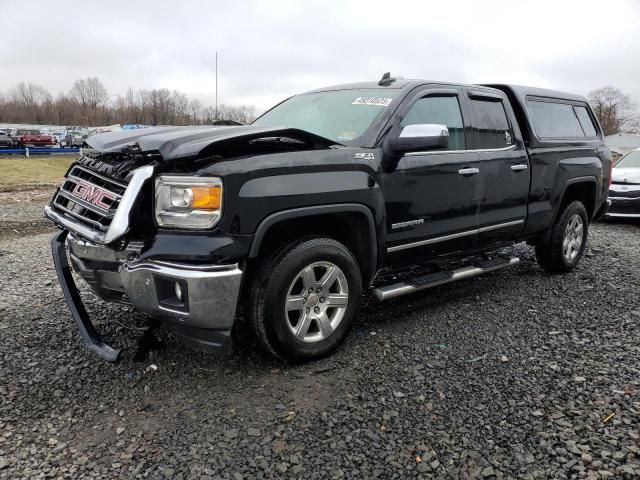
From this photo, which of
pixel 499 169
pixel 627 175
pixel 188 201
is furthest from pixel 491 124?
pixel 627 175

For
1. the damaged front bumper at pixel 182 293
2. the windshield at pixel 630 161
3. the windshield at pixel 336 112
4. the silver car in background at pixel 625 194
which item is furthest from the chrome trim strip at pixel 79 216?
the windshield at pixel 630 161

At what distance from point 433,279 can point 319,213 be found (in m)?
1.33

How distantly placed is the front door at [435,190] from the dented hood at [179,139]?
702mm

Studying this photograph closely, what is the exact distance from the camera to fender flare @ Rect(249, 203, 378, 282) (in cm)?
293

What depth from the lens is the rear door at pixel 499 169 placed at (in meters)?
4.41

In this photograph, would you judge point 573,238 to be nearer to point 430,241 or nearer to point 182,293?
point 430,241

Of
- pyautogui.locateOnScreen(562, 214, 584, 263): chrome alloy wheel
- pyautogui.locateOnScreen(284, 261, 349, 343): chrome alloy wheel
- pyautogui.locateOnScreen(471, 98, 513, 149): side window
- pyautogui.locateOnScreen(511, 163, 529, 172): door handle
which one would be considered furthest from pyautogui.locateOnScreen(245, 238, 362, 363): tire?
pyautogui.locateOnScreen(562, 214, 584, 263): chrome alloy wheel

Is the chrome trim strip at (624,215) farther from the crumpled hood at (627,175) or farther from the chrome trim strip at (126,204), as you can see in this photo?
the chrome trim strip at (126,204)

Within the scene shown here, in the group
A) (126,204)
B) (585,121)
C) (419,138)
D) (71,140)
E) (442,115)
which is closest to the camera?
(126,204)

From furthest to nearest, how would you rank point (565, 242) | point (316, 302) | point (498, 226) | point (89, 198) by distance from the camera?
point (565, 242)
point (498, 226)
point (316, 302)
point (89, 198)

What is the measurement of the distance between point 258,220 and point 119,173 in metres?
0.88

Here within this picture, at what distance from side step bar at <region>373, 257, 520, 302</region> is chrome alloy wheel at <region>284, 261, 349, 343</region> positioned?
0.38m

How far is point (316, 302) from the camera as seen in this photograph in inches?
131

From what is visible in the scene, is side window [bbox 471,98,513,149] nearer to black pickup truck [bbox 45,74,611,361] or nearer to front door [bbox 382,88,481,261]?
black pickup truck [bbox 45,74,611,361]
